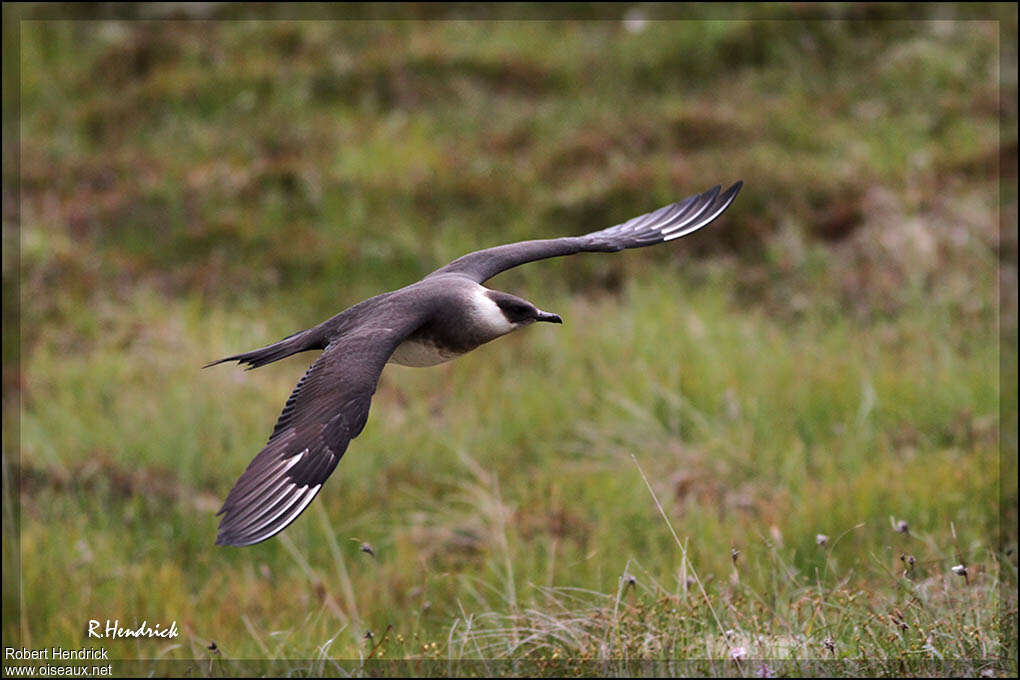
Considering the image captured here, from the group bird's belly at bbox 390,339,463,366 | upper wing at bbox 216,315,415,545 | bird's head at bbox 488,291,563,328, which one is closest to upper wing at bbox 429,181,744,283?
bird's head at bbox 488,291,563,328

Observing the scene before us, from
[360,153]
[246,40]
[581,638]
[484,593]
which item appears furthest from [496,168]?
[581,638]

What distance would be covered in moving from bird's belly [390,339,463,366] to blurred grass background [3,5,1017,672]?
922 mm

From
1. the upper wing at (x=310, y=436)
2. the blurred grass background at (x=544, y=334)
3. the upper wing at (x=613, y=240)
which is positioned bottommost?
the blurred grass background at (x=544, y=334)

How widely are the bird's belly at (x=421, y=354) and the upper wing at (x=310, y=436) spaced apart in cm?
25

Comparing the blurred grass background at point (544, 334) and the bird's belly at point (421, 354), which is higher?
the bird's belly at point (421, 354)

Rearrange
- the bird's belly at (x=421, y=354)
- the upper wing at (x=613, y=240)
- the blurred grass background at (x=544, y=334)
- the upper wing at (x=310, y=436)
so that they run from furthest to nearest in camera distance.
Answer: the blurred grass background at (x=544, y=334)
the upper wing at (x=613, y=240)
the bird's belly at (x=421, y=354)
the upper wing at (x=310, y=436)

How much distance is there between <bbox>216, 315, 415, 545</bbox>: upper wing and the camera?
299cm

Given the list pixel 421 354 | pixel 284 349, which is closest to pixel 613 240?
pixel 421 354

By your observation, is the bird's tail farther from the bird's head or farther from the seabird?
the bird's head

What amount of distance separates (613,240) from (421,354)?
3.30 ft

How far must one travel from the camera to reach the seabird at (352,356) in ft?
9.95

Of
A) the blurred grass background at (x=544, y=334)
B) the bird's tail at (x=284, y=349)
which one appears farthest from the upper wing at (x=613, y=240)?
→ the blurred grass background at (x=544, y=334)

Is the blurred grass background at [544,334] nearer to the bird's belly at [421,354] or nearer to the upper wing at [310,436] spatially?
the bird's belly at [421,354]

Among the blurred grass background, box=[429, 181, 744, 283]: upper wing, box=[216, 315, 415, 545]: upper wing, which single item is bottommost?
the blurred grass background
